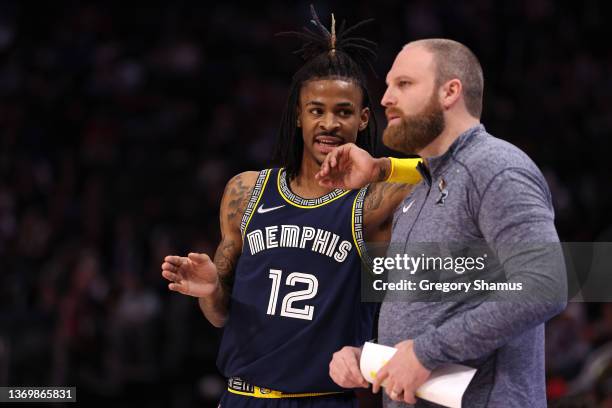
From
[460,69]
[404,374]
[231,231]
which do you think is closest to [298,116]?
[231,231]

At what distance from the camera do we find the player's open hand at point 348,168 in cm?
291

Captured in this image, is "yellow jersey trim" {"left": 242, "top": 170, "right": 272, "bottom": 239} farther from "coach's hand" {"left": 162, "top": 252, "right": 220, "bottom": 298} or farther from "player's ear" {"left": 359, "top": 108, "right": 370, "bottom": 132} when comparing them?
"player's ear" {"left": 359, "top": 108, "right": 370, "bottom": 132}

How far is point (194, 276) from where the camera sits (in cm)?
340

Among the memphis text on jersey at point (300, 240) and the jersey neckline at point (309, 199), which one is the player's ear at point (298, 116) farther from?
the memphis text on jersey at point (300, 240)

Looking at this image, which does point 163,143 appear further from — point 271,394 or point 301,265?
point 271,394

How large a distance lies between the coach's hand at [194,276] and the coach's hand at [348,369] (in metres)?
0.88

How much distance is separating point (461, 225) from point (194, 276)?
130cm

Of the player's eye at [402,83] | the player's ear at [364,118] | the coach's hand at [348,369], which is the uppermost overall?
the player's ear at [364,118]

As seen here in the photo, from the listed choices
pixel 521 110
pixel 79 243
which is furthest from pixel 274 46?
pixel 79 243

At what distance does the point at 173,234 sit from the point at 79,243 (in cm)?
81

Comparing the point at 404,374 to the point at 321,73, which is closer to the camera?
the point at 404,374

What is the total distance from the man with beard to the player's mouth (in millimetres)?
578

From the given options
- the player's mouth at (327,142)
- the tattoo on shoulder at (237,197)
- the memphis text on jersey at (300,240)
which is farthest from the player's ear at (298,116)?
the memphis text on jersey at (300,240)

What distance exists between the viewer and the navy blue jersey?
10.9ft
